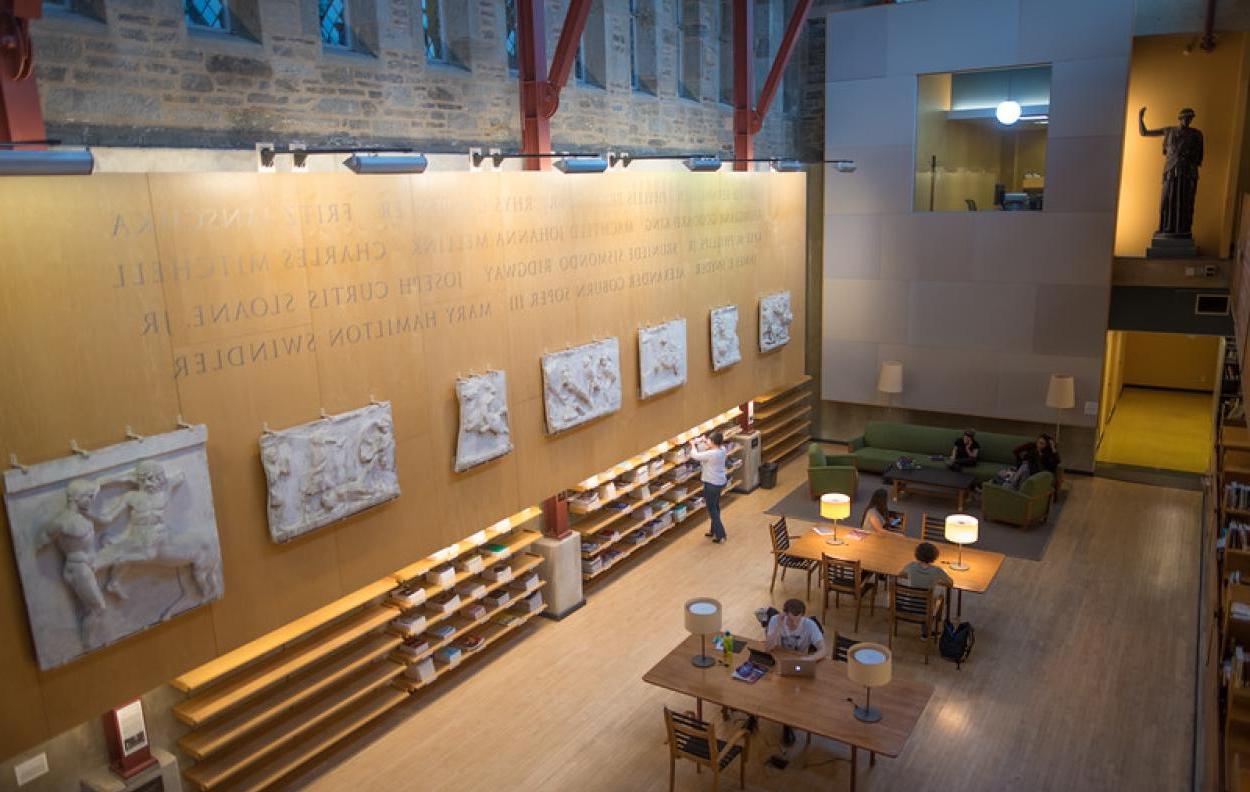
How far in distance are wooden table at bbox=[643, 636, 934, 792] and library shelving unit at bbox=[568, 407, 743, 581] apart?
327 centimetres

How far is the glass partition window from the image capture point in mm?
15094

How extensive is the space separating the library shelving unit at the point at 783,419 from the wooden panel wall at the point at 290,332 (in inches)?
176

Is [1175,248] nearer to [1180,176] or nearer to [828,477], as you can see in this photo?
[1180,176]

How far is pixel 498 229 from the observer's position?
8.54 meters

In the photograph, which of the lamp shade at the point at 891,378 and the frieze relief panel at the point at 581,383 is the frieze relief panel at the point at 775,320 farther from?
the frieze relief panel at the point at 581,383

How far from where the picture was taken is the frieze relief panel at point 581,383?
9.35m

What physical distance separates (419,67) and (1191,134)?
11.0 meters

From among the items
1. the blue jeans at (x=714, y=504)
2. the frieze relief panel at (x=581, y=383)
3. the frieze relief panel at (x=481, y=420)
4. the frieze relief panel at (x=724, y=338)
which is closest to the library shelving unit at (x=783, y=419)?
the frieze relief panel at (x=724, y=338)

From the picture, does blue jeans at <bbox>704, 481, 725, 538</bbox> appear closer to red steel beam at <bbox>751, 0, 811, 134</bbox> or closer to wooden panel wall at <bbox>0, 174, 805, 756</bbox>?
wooden panel wall at <bbox>0, 174, 805, 756</bbox>

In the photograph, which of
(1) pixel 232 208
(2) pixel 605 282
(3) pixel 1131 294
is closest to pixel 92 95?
(1) pixel 232 208

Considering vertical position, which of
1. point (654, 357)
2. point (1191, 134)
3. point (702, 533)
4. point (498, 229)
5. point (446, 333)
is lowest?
point (702, 533)

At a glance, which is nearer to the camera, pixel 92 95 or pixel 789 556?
pixel 92 95

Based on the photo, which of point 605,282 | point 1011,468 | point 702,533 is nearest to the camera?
point 605,282

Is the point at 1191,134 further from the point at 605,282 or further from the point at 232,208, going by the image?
the point at 232,208
